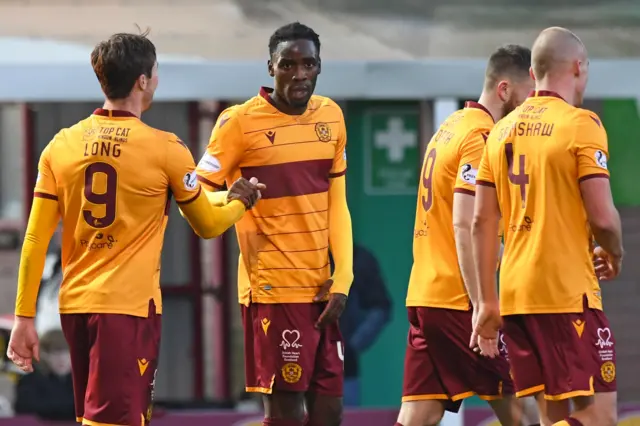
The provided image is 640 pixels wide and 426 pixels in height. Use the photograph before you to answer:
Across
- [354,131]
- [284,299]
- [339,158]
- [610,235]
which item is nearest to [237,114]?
[339,158]

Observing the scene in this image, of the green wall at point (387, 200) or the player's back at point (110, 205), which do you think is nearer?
the player's back at point (110, 205)

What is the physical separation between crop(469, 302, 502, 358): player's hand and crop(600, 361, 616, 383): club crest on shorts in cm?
49

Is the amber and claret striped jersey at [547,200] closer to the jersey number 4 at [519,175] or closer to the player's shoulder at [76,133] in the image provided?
the jersey number 4 at [519,175]

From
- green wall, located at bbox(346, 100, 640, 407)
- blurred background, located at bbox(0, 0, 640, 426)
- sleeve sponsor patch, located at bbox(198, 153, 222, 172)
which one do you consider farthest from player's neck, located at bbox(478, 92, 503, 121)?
green wall, located at bbox(346, 100, 640, 407)

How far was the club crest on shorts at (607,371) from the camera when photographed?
566 cm

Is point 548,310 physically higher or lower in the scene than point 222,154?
lower

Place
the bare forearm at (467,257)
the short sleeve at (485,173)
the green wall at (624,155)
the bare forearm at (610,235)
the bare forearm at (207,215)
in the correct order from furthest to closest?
the green wall at (624,155) < the bare forearm at (467,257) < the short sleeve at (485,173) < the bare forearm at (207,215) < the bare forearm at (610,235)

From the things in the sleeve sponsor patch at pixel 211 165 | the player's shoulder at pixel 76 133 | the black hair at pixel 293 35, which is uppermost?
the black hair at pixel 293 35

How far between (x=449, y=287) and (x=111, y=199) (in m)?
1.78

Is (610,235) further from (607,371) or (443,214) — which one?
(443,214)

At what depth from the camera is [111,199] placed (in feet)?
18.2

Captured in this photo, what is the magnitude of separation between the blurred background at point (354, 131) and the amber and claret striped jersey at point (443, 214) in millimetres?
2606

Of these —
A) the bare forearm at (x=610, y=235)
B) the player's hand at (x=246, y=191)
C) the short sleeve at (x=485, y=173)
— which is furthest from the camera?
the player's hand at (x=246, y=191)

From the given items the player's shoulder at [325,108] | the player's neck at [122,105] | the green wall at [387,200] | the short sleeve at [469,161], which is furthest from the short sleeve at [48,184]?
the green wall at [387,200]
